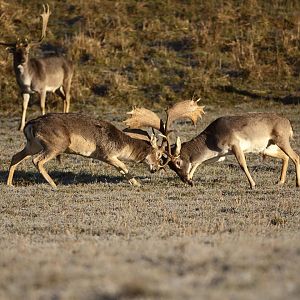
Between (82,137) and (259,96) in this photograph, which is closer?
(82,137)

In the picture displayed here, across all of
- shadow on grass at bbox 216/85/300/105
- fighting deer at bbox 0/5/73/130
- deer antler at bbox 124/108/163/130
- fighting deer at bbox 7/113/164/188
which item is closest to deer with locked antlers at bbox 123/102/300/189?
fighting deer at bbox 7/113/164/188

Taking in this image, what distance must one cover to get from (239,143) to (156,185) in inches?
68.3

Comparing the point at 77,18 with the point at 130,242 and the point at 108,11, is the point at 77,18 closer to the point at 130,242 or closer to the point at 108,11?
the point at 108,11

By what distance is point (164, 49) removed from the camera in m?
30.5

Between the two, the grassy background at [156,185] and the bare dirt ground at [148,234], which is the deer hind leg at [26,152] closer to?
the bare dirt ground at [148,234]

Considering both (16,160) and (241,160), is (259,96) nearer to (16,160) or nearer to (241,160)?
(241,160)

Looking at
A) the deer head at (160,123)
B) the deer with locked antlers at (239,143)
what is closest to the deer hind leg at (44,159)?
the deer head at (160,123)

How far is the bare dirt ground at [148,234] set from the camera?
6699 millimetres

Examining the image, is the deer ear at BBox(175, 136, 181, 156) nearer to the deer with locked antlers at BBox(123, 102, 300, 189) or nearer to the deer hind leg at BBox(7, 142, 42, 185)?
the deer with locked antlers at BBox(123, 102, 300, 189)

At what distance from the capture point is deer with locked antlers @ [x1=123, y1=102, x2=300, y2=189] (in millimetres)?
15281

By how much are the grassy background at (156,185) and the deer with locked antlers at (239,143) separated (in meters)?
0.44

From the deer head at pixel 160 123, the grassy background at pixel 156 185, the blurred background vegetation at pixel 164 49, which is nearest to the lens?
the grassy background at pixel 156 185

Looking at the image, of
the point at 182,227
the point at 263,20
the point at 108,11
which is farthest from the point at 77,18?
the point at 182,227

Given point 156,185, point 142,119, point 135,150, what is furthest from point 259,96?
A: point 156,185
